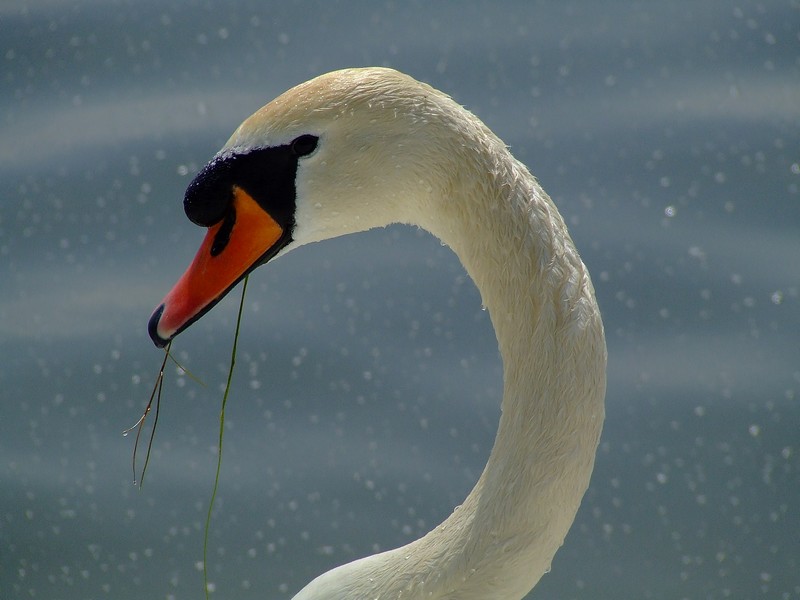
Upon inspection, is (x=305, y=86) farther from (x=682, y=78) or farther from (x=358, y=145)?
(x=682, y=78)

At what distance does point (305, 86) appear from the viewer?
178 cm

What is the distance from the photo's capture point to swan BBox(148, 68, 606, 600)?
1756 millimetres

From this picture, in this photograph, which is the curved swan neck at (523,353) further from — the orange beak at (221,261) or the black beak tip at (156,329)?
the black beak tip at (156,329)

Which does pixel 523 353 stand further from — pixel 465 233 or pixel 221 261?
pixel 221 261

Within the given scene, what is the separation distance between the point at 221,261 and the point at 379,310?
203cm

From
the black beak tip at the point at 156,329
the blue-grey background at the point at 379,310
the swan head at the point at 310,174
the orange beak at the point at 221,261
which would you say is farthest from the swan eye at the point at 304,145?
the blue-grey background at the point at 379,310

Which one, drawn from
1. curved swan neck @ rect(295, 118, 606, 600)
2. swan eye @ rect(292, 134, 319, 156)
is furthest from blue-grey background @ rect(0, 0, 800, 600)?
swan eye @ rect(292, 134, 319, 156)

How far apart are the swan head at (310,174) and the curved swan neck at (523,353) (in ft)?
0.19

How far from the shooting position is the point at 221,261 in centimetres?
189

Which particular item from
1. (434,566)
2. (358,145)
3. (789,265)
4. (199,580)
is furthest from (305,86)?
(789,265)

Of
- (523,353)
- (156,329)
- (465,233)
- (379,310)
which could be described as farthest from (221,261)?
(379,310)

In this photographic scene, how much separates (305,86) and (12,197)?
9.56ft

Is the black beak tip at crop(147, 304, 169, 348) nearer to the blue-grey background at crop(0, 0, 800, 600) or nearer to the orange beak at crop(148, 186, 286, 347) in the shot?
the orange beak at crop(148, 186, 286, 347)

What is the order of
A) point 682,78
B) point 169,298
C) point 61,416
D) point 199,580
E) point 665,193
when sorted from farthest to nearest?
1. point 682,78
2. point 665,193
3. point 61,416
4. point 199,580
5. point 169,298
